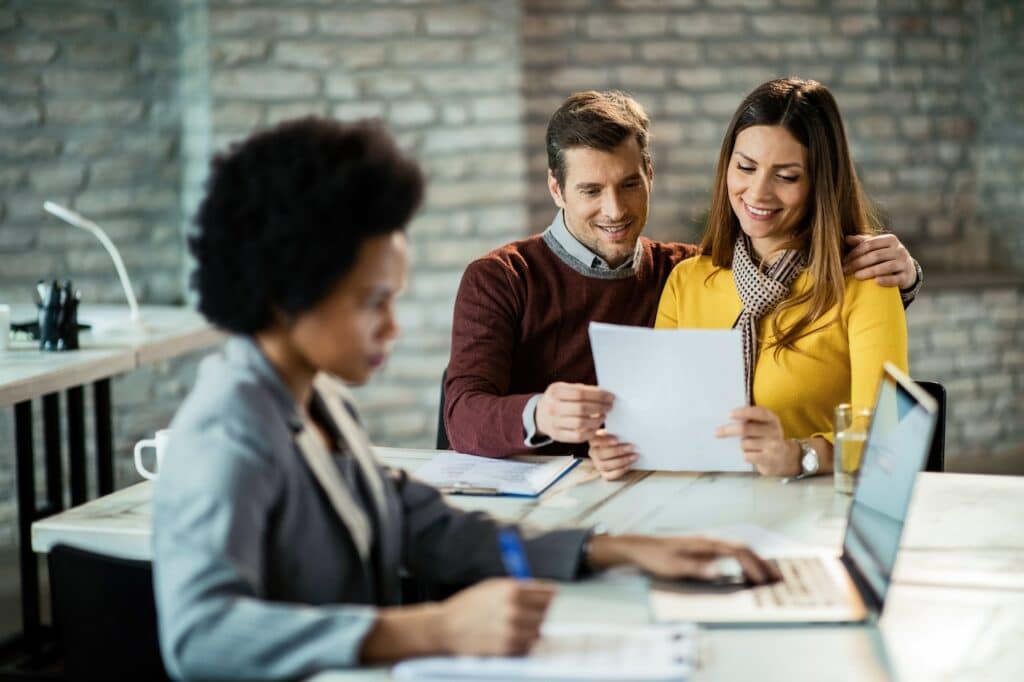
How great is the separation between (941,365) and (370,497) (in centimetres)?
416

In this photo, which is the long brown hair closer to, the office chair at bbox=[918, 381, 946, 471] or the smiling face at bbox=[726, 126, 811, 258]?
the smiling face at bbox=[726, 126, 811, 258]

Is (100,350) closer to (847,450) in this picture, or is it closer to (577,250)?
(577,250)

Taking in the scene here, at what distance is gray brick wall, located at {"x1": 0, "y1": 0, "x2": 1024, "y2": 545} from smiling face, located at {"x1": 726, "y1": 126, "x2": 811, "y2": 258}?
225 cm

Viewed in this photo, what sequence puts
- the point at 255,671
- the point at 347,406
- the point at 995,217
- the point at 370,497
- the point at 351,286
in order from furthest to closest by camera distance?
the point at 995,217, the point at 347,406, the point at 370,497, the point at 351,286, the point at 255,671

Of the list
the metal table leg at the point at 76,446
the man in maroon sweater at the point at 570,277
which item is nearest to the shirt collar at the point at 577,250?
the man in maroon sweater at the point at 570,277

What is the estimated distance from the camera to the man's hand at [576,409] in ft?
6.25

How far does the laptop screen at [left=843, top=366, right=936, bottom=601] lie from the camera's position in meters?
1.33

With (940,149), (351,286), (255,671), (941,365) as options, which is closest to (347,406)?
(351,286)

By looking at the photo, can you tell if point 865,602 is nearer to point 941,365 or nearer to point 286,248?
point 286,248

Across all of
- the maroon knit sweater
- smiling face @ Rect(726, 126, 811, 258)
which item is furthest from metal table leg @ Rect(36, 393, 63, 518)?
smiling face @ Rect(726, 126, 811, 258)

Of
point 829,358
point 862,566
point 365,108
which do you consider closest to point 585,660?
point 862,566

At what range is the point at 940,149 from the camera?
530 cm

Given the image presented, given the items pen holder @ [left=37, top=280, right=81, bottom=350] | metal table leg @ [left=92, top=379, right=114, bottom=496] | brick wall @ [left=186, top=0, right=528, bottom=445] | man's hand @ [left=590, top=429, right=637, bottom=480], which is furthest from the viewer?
brick wall @ [left=186, top=0, right=528, bottom=445]

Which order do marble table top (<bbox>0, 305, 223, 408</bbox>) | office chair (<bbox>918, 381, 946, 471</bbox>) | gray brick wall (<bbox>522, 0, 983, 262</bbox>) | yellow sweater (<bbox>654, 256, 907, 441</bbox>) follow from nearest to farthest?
1. yellow sweater (<bbox>654, 256, 907, 441</bbox>)
2. office chair (<bbox>918, 381, 946, 471</bbox>)
3. marble table top (<bbox>0, 305, 223, 408</bbox>)
4. gray brick wall (<bbox>522, 0, 983, 262</bbox>)
